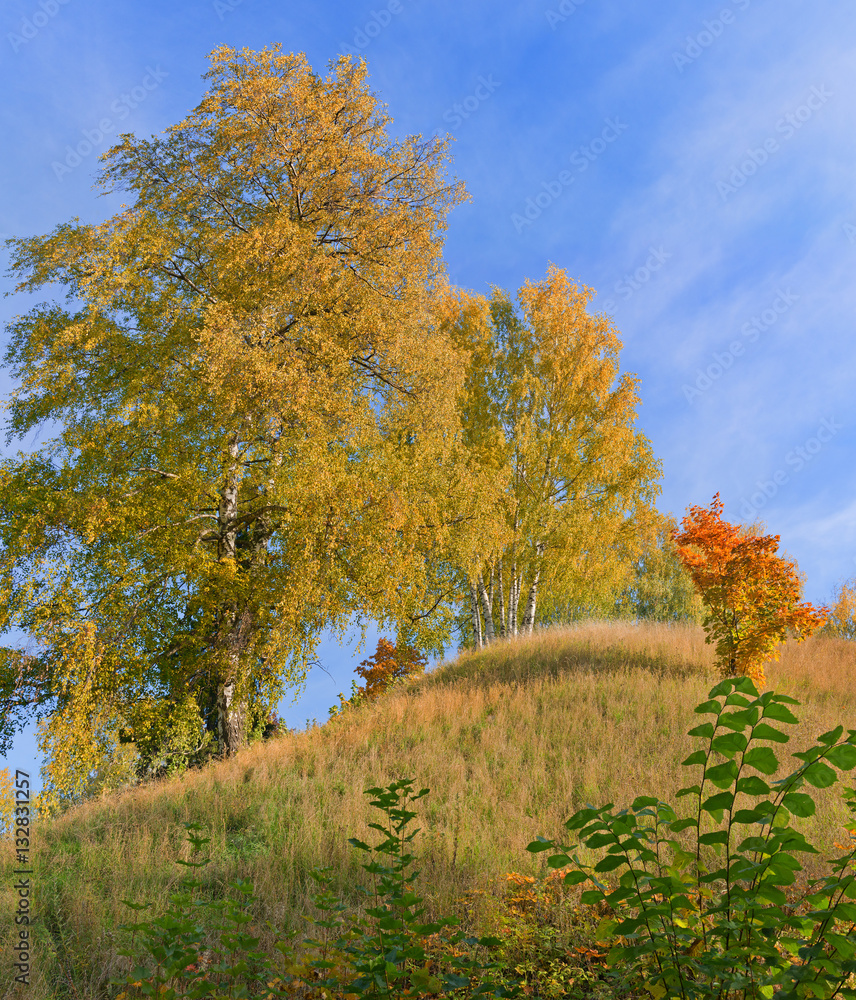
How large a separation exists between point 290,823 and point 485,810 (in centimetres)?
202

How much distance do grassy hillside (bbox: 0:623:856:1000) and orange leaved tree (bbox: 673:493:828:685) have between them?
770 millimetres

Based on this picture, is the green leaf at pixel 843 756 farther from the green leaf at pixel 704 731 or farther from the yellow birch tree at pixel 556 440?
the yellow birch tree at pixel 556 440

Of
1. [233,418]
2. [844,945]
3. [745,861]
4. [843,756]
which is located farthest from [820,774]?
[233,418]

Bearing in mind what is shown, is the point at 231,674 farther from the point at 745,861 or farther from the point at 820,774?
the point at 820,774

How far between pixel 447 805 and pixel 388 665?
13.8 m

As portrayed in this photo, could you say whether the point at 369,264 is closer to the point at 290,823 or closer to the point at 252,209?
the point at 252,209

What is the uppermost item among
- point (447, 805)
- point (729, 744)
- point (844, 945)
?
point (729, 744)

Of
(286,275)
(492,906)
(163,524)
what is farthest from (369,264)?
(492,906)

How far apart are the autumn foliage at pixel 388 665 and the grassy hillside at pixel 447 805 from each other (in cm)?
740

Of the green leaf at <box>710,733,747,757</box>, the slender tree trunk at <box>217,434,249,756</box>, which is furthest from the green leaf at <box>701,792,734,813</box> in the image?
the slender tree trunk at <box>217,434,249,756</box>

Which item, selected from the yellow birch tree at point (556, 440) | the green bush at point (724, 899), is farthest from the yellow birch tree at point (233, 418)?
the green bush at point (724, 899)

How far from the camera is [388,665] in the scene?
20203 mm

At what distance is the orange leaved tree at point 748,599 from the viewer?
1041 centimetres

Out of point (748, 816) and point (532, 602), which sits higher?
point (532, 602)
